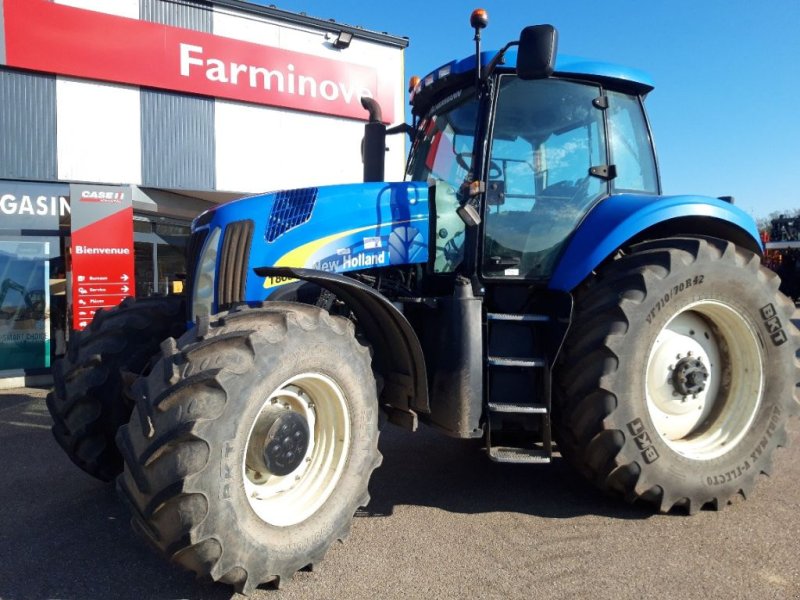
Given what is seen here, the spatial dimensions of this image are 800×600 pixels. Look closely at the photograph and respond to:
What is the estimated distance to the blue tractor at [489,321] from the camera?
111 inches

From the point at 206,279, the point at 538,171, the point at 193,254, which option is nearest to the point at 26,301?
the point at 193,254

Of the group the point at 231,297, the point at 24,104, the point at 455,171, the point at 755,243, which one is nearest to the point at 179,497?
the point at 231,297

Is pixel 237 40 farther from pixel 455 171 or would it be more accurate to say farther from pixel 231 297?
pixel 231 297

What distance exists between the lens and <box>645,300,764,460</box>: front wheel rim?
3.71m

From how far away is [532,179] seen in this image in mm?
3883

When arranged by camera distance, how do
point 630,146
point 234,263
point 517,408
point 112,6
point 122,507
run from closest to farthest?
point 234,263
point 517,408
point 122,507
point 630,146
point 112,6

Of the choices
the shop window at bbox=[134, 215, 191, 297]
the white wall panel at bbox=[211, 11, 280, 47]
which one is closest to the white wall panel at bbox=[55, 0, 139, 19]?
the white wall panel at bbox=[211, 11, 280, 47]

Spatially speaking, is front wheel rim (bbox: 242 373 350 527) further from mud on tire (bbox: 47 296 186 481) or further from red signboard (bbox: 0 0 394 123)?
red signboard (bbox: 0 0 394 123)

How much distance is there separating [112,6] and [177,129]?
1936mm

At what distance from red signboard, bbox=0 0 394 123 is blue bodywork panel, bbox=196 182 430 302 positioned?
7.29 metres

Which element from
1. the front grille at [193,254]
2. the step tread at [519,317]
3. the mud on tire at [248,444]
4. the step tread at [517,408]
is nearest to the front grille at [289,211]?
the front grille at [193,254]

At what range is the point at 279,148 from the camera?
424 inches

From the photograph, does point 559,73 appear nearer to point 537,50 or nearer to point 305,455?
point 537,50

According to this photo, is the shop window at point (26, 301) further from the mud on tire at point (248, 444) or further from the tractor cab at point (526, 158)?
the mud on tire at point (248, 444)
